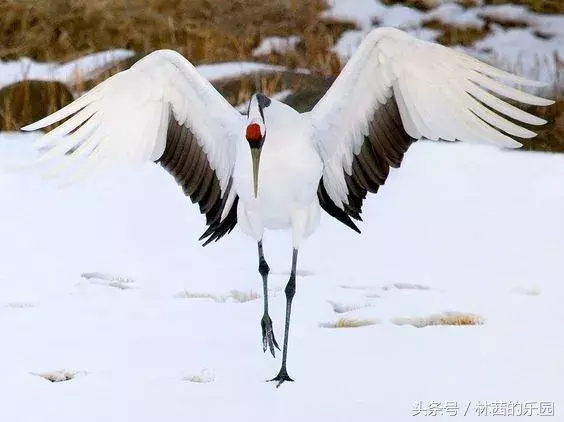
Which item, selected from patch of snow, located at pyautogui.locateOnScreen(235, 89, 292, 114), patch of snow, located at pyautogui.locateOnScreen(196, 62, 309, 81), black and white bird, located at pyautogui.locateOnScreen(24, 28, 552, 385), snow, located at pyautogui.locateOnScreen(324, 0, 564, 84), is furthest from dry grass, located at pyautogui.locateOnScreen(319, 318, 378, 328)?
snow, located at pyautogui.locateOnScreen(324, 0, 564, 84)

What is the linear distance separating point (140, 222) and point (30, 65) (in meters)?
1.22

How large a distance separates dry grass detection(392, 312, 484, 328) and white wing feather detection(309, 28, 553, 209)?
1.30 ft

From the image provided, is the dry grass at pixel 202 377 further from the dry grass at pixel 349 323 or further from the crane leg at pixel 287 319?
the dry grass at pixel 349 323

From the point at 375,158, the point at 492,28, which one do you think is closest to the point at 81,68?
the point at 492,28

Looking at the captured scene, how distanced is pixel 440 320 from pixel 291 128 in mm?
541

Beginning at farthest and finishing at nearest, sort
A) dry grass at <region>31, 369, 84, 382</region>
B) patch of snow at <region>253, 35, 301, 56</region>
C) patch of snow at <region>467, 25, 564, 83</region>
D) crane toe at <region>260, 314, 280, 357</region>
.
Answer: patch of snow at <region>253, 35, 301, 56</region>
patch of snow at <region>467, 25, 564, 83</region>
crane toe at <region>260, 314, 280, 357</region>
dry grass at <region>31, 369, 84, 382</region>

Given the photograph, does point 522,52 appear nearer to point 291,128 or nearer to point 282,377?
point 291,128

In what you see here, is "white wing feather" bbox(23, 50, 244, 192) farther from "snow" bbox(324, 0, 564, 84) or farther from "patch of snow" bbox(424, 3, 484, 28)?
"patch of snow" bbox(424, 3, 484, 28)

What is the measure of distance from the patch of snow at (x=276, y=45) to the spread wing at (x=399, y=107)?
5.10 ft

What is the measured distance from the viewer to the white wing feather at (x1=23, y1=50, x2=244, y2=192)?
2.01 meters

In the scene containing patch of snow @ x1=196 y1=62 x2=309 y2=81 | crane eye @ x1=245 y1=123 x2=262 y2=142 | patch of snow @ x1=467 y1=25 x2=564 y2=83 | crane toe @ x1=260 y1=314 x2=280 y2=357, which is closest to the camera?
crane eye @ x1=245 y1=123 x2=262 y2=142

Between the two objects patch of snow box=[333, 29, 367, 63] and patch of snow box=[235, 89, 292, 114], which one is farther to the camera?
patch of snow box=[333, 29, 367, 63]

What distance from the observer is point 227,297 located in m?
2.28

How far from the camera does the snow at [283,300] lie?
6.40 feet
